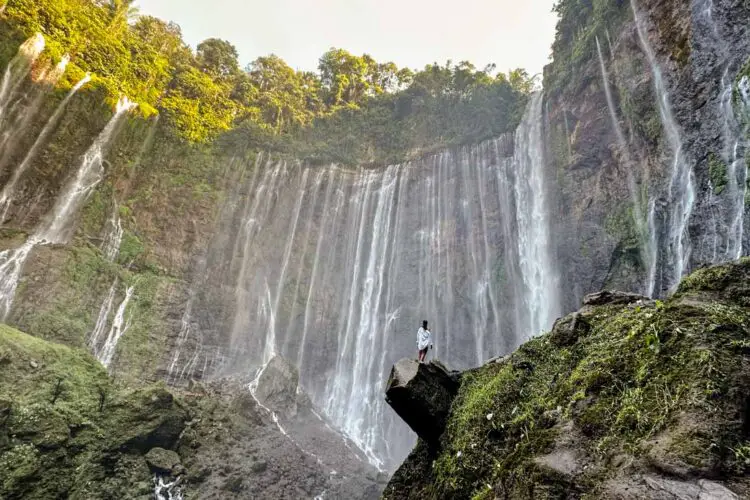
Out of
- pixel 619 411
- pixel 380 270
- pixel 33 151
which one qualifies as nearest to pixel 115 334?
pixel 33 151

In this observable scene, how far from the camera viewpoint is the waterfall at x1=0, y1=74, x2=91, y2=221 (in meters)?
16.6

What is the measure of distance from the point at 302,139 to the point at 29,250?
52.4 ft

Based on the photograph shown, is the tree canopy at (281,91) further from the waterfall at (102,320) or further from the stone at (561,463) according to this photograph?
the stone at (561,463)

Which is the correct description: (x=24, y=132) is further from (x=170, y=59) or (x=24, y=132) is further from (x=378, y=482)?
(x=378, y=482)

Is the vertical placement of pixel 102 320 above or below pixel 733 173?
below

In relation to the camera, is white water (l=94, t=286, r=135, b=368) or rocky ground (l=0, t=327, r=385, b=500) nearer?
rocky ground (l=0, t=327, r=385, b=500)

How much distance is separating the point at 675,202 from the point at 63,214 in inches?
940

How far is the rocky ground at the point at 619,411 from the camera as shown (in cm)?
176

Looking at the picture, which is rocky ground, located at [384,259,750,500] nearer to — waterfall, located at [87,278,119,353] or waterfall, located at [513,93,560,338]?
waterfall, located at [513,93,560,338]

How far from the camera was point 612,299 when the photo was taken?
4.02 metres

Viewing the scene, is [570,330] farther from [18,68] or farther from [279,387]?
[18,68]

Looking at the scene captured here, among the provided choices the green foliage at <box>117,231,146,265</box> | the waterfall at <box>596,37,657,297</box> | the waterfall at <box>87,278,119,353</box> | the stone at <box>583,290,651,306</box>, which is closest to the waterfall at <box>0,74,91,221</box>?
the green foliage at <box>117,231,146,265</box>

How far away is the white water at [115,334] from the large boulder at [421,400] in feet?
53.0

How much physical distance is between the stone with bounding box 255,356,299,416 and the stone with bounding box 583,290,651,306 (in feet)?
49.0
